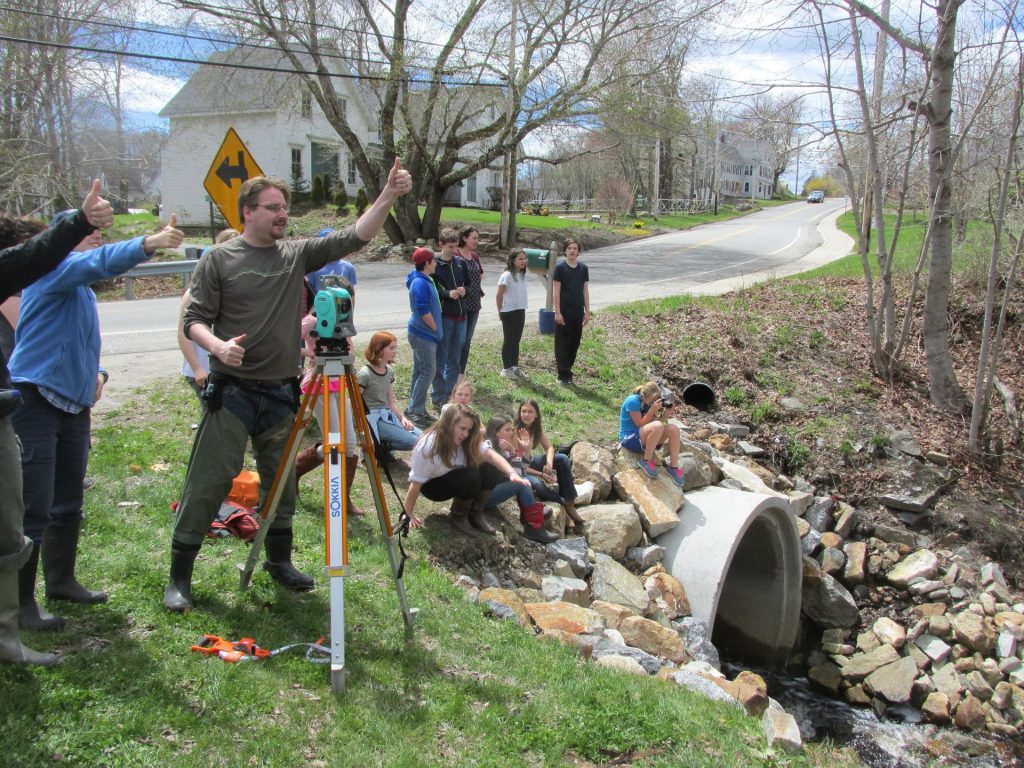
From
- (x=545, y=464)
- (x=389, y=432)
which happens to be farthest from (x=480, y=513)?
(x=545, y=464)

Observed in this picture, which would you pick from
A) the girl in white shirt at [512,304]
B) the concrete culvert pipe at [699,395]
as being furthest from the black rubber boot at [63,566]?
the concrete culvert pipe at [699,395]

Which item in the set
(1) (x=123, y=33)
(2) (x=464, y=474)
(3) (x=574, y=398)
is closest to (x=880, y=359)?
(3) (x=574, y=398)

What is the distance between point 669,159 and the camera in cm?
5794

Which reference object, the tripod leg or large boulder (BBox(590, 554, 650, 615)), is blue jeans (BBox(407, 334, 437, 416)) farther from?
the tripod leg

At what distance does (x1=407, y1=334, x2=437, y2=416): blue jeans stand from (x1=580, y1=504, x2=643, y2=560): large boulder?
1.99m

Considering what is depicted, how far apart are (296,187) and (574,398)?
30992 mm

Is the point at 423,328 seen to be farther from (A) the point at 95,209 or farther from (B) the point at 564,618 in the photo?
(A) the point at 95,209

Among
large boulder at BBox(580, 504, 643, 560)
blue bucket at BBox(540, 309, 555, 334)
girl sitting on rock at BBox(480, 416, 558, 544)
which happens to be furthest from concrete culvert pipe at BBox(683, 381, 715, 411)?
girl sitting on rock at BBox(480, 416, 558, 544)

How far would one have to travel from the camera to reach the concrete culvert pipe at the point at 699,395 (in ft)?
40.0

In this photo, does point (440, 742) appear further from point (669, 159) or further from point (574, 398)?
point (669, 159)

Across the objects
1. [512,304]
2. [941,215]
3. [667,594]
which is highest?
[941,215]

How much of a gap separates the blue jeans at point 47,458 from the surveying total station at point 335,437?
91cm

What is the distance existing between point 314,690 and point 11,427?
1681 mm

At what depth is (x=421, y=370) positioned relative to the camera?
27.6ft
